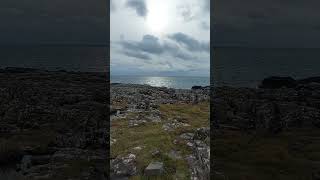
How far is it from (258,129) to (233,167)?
24.8 metres

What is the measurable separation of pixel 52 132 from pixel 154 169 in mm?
33640

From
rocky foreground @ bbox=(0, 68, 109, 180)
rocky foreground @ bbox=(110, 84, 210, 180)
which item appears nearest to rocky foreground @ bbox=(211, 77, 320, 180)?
rocky foreground @ bbox=(110, 84, 210, 180)

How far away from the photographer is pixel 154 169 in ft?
149

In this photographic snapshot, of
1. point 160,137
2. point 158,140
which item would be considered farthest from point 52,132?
point 158,140

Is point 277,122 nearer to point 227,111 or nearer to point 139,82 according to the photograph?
point 227,111

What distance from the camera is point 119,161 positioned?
49156mm

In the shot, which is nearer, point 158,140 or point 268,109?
point 158,140

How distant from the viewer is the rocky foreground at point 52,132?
51.8 m

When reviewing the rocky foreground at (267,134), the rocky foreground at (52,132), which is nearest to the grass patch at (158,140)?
the rocky foreground at (52,132)

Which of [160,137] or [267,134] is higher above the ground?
[160,137]

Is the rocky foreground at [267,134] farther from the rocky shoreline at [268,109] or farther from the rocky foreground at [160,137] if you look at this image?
the rocky foreground at [160,137]

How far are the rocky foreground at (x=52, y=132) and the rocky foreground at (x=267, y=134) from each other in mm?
16950

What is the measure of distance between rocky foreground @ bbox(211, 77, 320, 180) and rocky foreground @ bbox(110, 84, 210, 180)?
4537 mm

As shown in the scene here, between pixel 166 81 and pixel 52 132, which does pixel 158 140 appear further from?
pixel 166 81
